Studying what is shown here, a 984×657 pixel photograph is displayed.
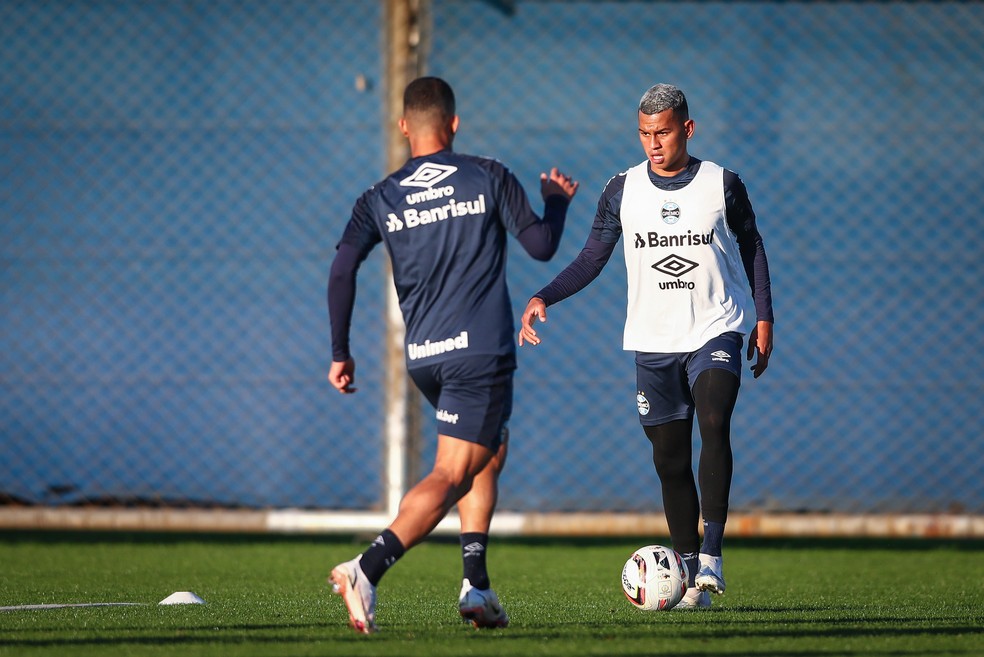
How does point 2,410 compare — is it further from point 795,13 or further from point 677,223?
point 795,13

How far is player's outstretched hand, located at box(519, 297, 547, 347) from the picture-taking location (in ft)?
12.7

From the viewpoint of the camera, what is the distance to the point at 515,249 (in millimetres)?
6715

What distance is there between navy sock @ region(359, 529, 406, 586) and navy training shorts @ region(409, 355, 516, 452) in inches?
13.7

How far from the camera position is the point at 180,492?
6.92m

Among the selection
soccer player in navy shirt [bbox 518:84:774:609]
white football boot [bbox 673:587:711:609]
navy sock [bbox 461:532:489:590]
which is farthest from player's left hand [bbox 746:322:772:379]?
navy sock [bbox 461:532:489:590]

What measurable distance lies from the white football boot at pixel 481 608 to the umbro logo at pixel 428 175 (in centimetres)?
113

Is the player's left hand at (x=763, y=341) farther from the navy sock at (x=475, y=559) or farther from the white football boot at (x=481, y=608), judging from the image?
the white football boot at (x=481, y=608)

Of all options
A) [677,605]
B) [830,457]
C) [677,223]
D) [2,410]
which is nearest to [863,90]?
[830,457]

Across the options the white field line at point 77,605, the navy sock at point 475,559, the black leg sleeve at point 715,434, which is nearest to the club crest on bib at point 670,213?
the black leg sleeve at point 715,434

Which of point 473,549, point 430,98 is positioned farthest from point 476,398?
point 430,98

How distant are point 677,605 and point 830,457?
9.31 ft

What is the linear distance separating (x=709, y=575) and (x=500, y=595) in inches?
34.6

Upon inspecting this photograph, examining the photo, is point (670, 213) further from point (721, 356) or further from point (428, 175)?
point (428, 175)

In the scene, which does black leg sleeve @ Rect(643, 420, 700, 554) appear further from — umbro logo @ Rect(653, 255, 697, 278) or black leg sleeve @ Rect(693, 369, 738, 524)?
umbro logo @ Rect(653, 255, 697, 278)
